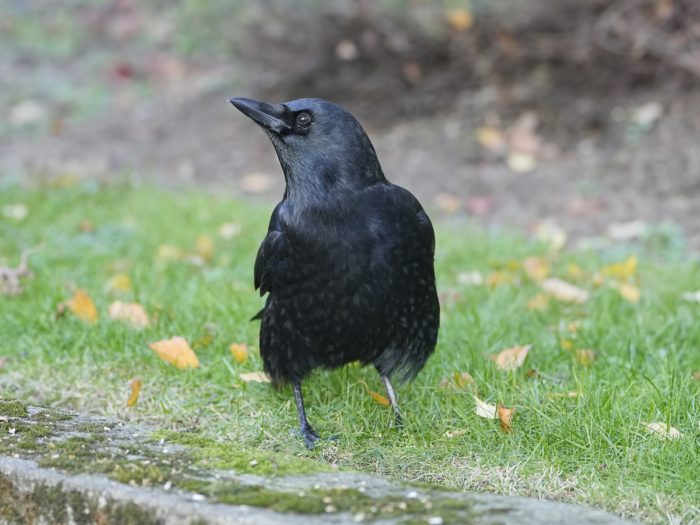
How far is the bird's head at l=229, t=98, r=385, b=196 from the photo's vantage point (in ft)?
10.2

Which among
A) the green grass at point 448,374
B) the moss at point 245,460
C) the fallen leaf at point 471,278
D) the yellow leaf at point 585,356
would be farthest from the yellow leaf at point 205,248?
the moss at point 245,460

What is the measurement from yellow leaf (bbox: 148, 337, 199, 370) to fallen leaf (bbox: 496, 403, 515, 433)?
1223 mm

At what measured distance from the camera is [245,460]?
2.60 meters

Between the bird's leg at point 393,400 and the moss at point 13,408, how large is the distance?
48.4 inches

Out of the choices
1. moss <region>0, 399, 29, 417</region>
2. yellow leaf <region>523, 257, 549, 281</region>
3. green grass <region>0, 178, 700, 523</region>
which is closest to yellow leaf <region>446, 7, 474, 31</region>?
green grass <region>0, 178, 700, 523</region>

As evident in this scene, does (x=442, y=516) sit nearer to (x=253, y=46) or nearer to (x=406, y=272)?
(x=406, y=272)

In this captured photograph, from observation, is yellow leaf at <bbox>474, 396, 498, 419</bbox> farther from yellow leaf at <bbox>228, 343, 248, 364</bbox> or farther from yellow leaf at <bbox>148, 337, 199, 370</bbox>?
yellow leaf at <bbox>148, 337, 199, 370</bbox>

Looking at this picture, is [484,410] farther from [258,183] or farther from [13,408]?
[258,183]

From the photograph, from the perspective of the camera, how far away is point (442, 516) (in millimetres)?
2199

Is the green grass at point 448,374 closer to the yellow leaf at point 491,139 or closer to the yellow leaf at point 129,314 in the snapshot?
the yellow leaf at point 129,314

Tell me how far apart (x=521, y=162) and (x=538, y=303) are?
3.10 m

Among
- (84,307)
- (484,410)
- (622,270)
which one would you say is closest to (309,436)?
(484,410)

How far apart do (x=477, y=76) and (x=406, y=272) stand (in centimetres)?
528

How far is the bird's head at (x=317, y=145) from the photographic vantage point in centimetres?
311
